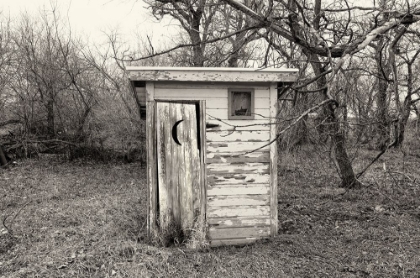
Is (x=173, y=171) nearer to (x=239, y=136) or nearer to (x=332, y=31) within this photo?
(x=239, y=136)

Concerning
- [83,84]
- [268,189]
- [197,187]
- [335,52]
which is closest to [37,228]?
[197,187]

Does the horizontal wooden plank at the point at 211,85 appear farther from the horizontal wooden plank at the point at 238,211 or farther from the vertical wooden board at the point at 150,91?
the horizontal wooden plank at the point at 238,211

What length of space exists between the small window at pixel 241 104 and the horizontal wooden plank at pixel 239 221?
153 centimetres

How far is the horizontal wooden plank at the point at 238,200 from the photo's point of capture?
546 cm

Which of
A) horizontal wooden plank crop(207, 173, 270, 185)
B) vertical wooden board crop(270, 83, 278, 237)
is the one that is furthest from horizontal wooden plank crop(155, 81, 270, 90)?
horizontal wooden plank crop(207, 173, 270, 185)

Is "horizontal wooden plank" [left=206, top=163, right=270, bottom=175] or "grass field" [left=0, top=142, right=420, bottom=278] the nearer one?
"grass field" [left=0, top=142, right=420, bottom=278]

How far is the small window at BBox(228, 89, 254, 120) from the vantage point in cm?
546

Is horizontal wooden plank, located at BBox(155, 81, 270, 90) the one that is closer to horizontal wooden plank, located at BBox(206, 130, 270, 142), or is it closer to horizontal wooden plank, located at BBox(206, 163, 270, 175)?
horizontal wooden plank, located at BBox(206, 130, 270, 142)

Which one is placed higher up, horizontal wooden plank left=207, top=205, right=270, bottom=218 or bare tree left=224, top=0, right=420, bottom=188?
bare tree left=224, top=0, right=420, bottom=188

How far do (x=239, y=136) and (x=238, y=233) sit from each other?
1.47 meters

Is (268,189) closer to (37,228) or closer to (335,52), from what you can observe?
(335,52)

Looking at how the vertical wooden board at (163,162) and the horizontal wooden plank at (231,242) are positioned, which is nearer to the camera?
the vertical wooden board at (163,162)

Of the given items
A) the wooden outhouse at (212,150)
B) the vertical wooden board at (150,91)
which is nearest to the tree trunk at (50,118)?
the wooden outhouse at (212,150)

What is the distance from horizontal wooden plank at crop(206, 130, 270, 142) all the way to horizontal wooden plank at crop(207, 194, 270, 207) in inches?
33.8
